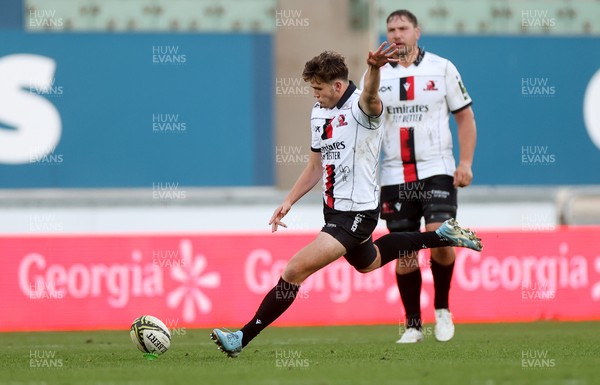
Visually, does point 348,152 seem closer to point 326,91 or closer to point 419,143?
point 326,91

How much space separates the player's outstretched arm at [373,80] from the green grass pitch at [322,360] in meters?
1.57

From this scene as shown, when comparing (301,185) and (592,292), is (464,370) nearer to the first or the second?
(301,185)

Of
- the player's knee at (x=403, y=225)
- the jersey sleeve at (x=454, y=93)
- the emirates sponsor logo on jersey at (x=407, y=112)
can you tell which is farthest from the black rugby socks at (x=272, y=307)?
the jersey sleeve at (x=454, y=93)

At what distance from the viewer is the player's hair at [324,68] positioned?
767 centimetres

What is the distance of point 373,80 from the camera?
7.36 m

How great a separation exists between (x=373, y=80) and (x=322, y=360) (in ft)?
6.21

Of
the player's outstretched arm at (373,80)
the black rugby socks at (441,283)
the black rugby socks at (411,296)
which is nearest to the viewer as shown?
the player's outstretched arm at (373,80)

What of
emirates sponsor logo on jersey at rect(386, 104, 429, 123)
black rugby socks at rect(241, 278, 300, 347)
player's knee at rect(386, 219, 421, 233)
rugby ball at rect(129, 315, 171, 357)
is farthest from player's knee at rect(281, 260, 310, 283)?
emirates sponsor logo on jersey at rect(386, 104, 429, 123)

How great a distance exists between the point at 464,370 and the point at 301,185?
177 centimetres

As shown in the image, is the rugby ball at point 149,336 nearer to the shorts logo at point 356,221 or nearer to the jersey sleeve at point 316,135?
the shorts logo at point 356,221

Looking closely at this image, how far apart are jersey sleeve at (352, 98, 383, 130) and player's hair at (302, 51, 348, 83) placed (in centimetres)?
23

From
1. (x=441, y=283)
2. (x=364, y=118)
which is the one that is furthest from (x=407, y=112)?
(x=364, y=118)

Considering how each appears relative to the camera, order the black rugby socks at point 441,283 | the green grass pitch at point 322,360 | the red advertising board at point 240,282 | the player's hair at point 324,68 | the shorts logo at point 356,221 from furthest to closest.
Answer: the red advertising board at point 240,282, the black rugby socks at point 441,283, the shorts logo at point 356,221, the player's hair at point 324,68, the green grass pitch at point 322,360

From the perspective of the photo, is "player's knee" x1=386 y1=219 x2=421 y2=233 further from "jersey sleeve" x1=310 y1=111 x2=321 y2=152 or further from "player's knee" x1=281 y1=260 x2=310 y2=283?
"player's knee" x1=281 y1=260 x2=310 y2=283
